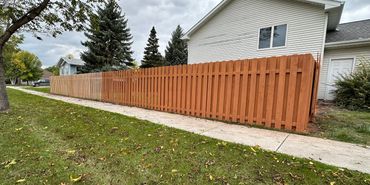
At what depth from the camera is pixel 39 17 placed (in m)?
7.54

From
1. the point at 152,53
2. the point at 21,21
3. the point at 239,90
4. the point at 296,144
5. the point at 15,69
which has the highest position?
the point at 152,53

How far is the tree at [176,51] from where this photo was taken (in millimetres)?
31172

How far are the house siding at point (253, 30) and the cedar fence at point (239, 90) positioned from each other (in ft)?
15.1

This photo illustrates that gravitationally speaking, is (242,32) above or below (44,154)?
above

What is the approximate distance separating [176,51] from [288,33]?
22852mm

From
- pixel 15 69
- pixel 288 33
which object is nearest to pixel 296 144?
pixel 288 33

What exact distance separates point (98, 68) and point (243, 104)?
A: 21.7 m

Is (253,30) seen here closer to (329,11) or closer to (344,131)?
(329,11)

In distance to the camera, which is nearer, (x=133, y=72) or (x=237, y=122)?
(x=237, y=122)

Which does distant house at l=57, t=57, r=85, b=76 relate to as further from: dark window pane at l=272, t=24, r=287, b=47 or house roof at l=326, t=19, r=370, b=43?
house roof at l=326, t=19, r=370, b=43

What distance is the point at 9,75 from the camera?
47.6 m

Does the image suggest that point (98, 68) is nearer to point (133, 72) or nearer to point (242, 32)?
point (133, 72)

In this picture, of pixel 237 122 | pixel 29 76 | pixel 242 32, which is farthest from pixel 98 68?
pixel 29 76

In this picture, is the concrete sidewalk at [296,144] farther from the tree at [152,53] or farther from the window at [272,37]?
the tree at [152,53]
